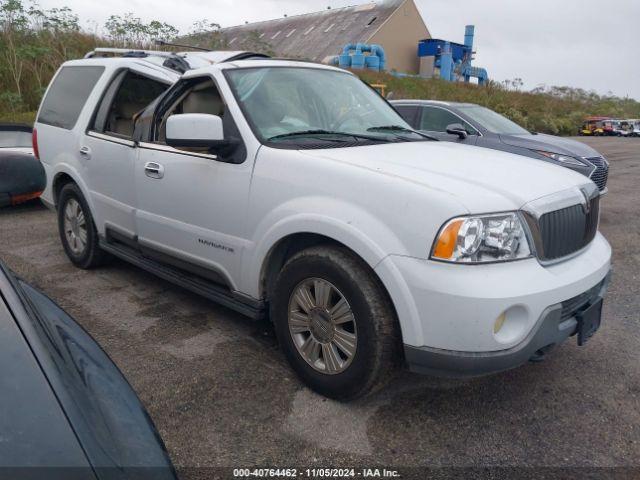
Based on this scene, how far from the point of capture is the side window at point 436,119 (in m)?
8.30

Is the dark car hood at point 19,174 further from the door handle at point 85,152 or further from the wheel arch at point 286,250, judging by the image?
the door handle at point 85,152

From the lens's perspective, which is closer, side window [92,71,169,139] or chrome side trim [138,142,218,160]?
chrome side trim [138,142,218,160]

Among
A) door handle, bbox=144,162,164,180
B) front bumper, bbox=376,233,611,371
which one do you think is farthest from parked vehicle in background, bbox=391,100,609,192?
front bumper, bbox=376,233,611,371

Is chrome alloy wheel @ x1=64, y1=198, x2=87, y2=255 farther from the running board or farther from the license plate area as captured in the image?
the license plate area

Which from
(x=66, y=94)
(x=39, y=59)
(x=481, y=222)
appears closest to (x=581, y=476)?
(x=481, y=222)

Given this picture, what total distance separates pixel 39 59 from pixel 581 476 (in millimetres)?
15007

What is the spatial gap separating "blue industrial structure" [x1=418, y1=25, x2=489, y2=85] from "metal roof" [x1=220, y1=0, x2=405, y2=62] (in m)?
3.79

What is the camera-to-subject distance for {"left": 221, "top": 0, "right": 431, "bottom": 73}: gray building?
37406 millimetres

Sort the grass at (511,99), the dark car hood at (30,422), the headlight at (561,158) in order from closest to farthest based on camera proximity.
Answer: the dark car hood at (30,422) < the headlight at (561,158) < the grass at (511,99)

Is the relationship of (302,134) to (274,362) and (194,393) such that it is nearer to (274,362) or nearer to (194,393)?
(274,362)

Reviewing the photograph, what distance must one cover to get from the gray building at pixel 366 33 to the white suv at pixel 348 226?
33138mm

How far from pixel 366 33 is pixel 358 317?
3772 centimetres

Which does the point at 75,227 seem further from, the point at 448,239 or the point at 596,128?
the point at 596,128

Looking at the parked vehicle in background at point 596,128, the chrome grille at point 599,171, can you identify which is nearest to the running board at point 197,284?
the chrome grille at point 599,171
